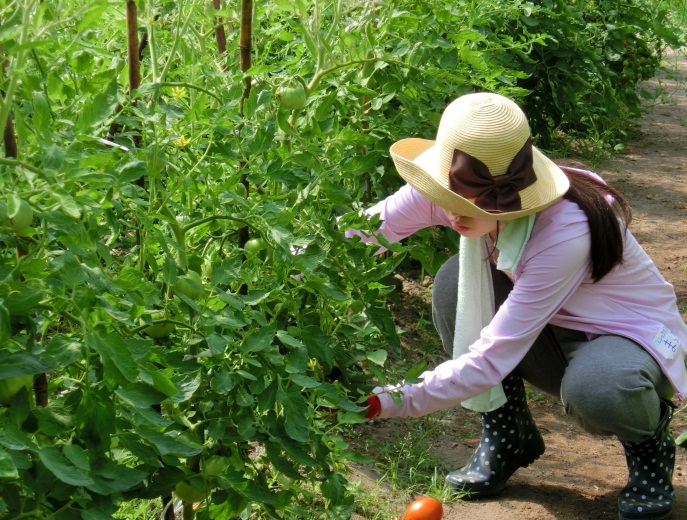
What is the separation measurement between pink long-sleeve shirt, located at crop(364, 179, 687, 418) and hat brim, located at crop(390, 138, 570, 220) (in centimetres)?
7

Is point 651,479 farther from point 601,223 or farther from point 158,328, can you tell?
point 158,328

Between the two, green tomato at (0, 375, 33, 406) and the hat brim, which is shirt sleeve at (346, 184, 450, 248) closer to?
the hat brim

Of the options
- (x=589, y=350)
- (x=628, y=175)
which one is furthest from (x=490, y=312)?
(x=628, y=175)

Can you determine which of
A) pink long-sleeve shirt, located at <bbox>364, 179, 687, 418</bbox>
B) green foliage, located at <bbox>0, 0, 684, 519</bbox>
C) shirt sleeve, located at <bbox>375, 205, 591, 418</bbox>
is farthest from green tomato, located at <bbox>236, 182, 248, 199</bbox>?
shirt sleeve, located at <bbox>375, 205, 591, 418</bbox>

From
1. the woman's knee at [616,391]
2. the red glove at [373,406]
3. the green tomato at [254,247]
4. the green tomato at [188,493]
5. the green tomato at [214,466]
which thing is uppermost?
the green tomato at [254,247]

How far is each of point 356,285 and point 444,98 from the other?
1.48m

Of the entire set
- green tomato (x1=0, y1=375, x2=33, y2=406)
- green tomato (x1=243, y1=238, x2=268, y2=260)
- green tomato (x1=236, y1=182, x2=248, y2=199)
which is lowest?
green tomato (x1=243, y1=238, x2=268, y2=260)

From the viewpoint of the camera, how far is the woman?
82.7 inches

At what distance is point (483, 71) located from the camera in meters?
2.69

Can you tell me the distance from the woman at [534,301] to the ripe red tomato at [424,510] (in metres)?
0.20

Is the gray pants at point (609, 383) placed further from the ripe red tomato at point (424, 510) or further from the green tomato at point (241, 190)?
the green tomato at point (241, 190)

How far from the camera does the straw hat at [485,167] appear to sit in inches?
81.5

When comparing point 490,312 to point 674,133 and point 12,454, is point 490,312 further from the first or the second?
point 674,133

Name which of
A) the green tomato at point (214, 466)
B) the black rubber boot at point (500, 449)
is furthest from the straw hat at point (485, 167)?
the green tomato at point (214, 466)
